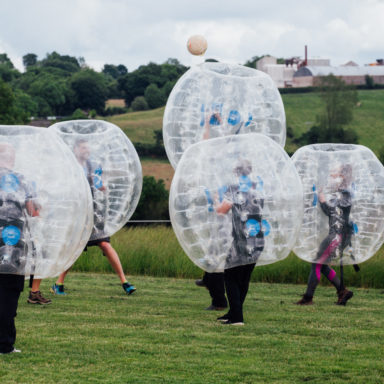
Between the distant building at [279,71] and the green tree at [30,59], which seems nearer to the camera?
the distant building at [279,71]

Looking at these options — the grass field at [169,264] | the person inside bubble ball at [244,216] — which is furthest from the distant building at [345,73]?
the person inside bubble ball at [244,216]

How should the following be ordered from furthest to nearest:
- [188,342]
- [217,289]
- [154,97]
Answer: [154,97] → [217,289] → [188,342]

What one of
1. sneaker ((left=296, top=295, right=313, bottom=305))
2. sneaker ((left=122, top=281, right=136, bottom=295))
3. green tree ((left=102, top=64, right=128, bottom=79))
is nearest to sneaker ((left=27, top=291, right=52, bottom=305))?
sneaker ((left=122, top=281, right=136, bottom=295))

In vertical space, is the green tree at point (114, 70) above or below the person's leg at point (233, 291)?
above

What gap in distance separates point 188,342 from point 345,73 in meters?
113

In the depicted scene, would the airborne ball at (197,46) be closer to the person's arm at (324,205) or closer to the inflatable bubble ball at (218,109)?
the inflatable bubble ball at (218,109)

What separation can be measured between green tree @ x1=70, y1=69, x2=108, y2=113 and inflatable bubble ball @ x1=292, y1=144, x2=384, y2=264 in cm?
9527

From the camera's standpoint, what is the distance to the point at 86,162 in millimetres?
8297

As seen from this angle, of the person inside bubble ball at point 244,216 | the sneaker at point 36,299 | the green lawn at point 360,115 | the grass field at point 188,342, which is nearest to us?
the grass field at point 188,342

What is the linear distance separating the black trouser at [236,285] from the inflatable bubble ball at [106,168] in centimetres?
226

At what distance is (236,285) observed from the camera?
6.63 meters

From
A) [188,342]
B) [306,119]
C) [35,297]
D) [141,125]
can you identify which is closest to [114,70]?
[306,119]

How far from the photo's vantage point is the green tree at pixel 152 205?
30312mm

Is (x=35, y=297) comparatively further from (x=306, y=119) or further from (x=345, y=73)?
(x=345, y=73)
